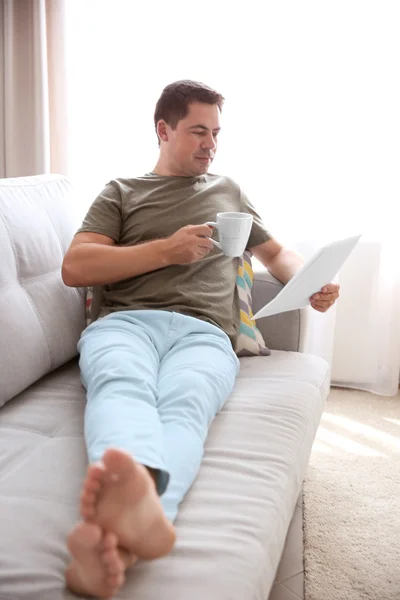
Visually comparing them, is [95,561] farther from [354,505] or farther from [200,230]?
[354,505]

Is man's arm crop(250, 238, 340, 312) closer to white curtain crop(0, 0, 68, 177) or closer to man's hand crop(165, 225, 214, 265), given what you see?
man's hand crop(165, 225, 214, 265)

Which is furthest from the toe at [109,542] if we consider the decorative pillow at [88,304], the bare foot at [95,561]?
the decorative pillow at [88,304]

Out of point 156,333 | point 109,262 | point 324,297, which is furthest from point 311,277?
point 109,262

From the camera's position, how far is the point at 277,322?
6.83 ft

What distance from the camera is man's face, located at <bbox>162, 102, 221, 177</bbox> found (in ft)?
6.38

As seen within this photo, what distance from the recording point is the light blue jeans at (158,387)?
3.71 ft

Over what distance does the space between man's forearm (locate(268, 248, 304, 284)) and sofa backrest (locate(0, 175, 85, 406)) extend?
61 centimetres

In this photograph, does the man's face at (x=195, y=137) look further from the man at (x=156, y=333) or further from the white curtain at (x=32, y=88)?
the white curtain at (x=32, y=88)

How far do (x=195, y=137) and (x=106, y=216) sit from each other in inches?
13.8

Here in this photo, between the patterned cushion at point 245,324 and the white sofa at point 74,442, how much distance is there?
0.03m

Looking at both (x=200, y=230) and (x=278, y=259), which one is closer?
(x=200, y=230)

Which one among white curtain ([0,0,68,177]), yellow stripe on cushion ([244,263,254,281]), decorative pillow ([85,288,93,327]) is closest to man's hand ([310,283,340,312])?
yellow stripe on cushion ([244,263,254,281])

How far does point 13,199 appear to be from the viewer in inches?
70.0

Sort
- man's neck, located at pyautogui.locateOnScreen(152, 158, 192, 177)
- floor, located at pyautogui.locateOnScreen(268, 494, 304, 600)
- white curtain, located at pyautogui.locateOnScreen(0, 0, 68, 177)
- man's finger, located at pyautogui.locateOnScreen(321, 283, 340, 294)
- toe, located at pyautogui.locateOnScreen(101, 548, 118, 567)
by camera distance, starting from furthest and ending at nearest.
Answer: white curtain, located at pyautogui.locateOnScreen(0, 0, 68, 177)
man's neck, located at pyautogui.locateOnScreen(152, 158, 192, 177)
man's finger, located at pyautogui.locateOnScreen(321, 283, 340, 294)
floor, located at pyautogui.locateOnScreen(268, 494, 304, 600)
toe, located at pyautogui.locateOnScreen(101, 548, 118, 567)
